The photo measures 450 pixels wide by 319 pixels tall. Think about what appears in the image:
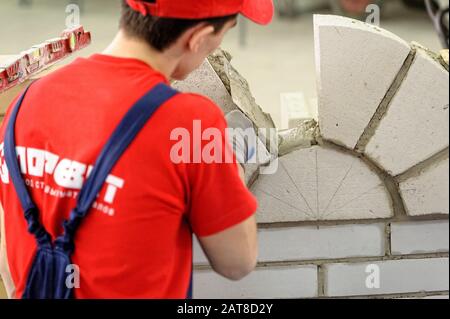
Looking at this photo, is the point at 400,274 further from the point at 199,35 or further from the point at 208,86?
the point at 199,35

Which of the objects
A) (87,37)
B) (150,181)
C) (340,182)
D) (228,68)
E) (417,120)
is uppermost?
(87,37)

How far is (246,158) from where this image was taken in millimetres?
1666

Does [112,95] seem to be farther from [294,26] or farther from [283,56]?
[294,26]

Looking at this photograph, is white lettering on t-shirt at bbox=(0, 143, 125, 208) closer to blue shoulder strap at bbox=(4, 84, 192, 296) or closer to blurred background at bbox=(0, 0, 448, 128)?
blue shoulder strap at bbox=(4, 84, 192, 296)

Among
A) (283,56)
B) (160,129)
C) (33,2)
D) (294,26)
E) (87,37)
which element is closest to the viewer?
(160,129)

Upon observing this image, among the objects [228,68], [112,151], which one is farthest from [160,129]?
[228,68]

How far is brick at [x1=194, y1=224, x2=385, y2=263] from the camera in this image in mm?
1793

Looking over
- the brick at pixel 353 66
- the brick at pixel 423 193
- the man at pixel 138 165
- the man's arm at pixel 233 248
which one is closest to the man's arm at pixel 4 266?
the man at pixel 138 165

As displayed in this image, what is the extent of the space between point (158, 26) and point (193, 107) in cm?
15

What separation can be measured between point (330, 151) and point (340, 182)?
0.08m

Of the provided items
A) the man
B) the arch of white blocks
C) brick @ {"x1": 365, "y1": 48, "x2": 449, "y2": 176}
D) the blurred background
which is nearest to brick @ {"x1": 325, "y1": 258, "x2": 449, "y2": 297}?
the arch of white blocks

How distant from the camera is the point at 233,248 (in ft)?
4.12

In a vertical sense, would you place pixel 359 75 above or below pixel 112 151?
above

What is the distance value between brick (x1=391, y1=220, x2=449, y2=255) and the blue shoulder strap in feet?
2.80
